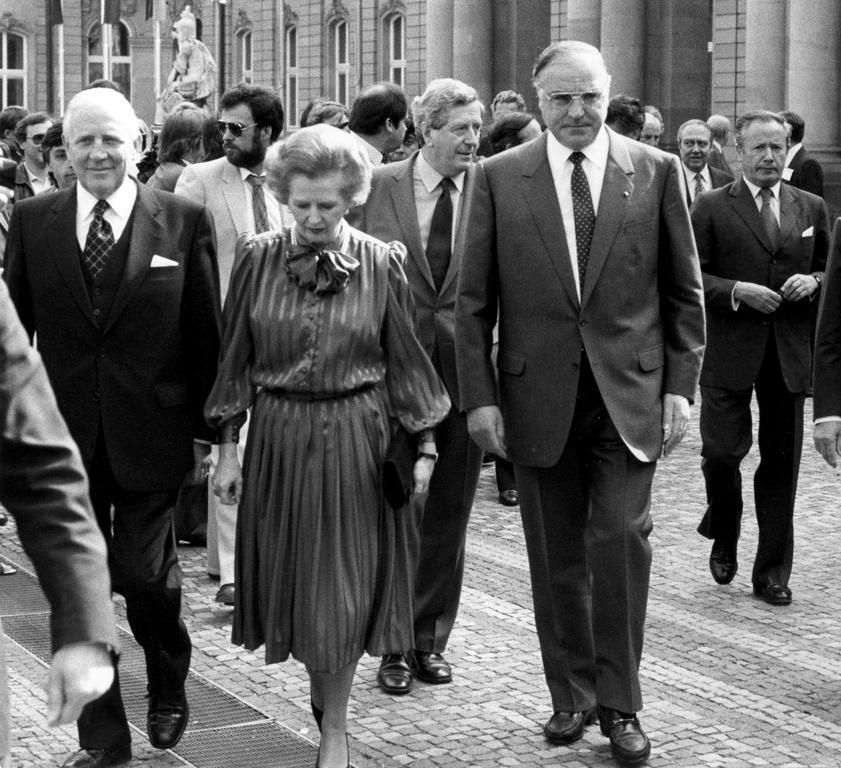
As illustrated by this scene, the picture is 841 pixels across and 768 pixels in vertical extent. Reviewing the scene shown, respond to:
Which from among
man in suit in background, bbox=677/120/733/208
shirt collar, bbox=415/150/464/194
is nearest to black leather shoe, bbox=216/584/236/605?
Answer: shirt collar, bbox=415/150/464/194

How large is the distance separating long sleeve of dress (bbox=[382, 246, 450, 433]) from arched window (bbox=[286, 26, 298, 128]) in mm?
46520

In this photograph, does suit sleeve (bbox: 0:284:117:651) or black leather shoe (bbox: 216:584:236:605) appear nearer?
suit sleeve (bbox: 0:284:117:651)

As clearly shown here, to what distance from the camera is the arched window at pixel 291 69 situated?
169 ft

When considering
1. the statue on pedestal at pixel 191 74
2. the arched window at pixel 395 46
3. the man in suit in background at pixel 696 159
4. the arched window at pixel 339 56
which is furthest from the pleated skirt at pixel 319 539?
the arched window at pixel 339 56

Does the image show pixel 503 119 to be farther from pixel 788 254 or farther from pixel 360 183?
pixel 360 183

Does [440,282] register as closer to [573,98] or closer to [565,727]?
[573,98]

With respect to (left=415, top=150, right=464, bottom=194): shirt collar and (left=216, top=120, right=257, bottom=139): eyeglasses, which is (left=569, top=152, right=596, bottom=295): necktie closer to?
(left=415, top=150, right=464, bottom=194): shirt collar

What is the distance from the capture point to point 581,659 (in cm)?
581

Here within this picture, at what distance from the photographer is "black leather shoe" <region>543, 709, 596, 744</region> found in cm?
567

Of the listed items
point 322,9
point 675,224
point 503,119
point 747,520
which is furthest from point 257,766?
point 322,9

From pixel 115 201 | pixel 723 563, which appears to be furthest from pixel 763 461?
pixel 115 201

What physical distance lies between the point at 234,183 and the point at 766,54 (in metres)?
16.8

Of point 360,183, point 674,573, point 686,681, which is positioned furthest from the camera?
point 674,573

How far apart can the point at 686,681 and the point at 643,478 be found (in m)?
1.05
